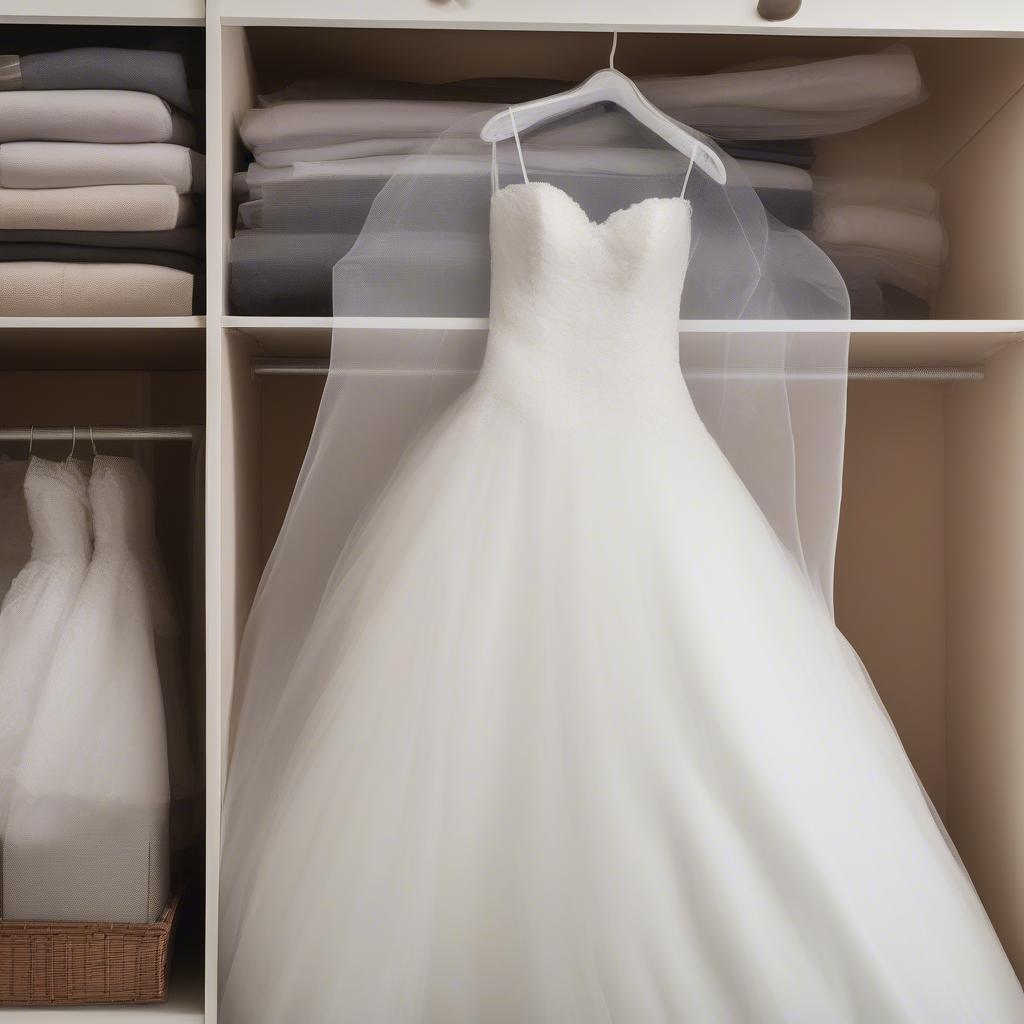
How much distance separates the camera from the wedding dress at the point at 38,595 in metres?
1.29

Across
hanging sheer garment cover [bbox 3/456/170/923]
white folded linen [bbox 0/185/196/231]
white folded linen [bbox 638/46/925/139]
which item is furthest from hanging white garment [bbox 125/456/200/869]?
white folded linen [bbox 638/46/925/139]

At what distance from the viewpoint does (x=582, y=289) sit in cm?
132

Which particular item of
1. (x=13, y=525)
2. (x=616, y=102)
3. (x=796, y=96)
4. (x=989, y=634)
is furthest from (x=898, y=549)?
(x=13, y=525)

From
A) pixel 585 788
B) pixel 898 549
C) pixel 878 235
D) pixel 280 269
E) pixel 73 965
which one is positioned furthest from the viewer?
pixel 898 549

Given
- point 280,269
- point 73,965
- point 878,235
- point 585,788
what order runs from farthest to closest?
point 878,235
point 280,269
point 73,965
point 585,788

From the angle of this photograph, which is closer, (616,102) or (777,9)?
(777,9)

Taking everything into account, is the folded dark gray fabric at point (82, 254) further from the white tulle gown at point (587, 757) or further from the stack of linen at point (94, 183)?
the white tulle gown at point (587, 757)

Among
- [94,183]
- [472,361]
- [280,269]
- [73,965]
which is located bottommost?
[73,965]

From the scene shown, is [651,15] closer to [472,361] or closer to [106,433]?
[472,361]

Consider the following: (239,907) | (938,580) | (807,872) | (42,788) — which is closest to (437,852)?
(239,907)

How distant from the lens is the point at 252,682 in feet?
4.38

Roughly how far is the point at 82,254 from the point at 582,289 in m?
0.71

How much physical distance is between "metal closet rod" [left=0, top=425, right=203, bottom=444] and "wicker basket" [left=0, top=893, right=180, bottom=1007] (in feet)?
2.22

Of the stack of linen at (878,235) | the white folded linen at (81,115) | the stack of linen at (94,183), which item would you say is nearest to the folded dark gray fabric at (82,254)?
the stack of linen at (94,183)
